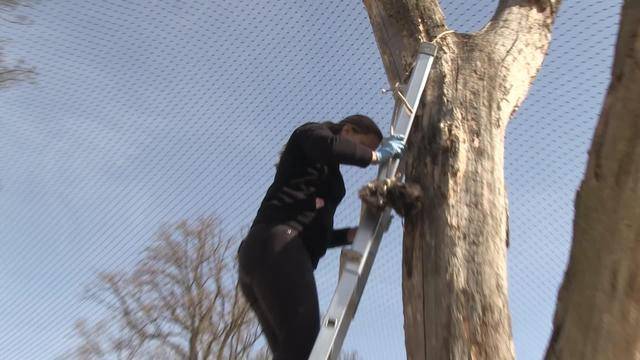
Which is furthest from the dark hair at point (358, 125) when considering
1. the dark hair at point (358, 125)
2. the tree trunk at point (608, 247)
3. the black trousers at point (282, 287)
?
the tree trunk at point (608, 247)

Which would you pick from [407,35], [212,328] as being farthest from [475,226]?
[212,328]

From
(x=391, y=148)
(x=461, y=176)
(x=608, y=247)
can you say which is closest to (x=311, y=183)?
(x=391, y=148)

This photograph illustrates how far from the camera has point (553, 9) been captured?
2918mm

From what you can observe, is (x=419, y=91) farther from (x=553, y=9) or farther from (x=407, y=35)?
(x=553, y=9)

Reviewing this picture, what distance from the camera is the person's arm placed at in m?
2.48

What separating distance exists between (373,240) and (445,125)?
43 centimetres

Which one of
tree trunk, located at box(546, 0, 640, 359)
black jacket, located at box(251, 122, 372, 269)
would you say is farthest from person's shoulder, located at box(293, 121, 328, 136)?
tree trunk, located at box(546, 0, 640, 359)

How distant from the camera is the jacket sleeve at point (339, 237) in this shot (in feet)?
8.13

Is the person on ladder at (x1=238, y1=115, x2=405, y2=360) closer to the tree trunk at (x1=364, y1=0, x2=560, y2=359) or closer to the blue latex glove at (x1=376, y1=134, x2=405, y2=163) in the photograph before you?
A: the blue latex glove at (x1=376, y1=134, x2=405, y2=163)

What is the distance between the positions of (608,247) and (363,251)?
80 cm

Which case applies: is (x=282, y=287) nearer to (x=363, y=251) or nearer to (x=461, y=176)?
(x=363, y=251)

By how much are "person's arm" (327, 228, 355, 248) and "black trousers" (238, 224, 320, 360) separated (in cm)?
22

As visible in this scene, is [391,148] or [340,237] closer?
[391,148]

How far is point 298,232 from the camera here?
229cm
